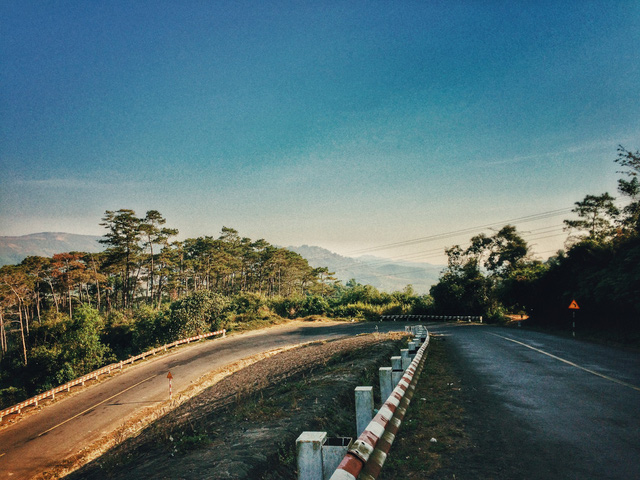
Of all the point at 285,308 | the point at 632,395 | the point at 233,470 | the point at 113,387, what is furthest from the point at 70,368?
the point at 632,395

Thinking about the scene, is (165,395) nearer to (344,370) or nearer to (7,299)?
(344,370)

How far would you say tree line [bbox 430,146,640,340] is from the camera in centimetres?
1916

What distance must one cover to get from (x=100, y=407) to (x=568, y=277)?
1313 inches

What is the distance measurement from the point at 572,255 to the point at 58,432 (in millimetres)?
34731

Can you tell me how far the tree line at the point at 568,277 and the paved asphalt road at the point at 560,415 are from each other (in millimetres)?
10198

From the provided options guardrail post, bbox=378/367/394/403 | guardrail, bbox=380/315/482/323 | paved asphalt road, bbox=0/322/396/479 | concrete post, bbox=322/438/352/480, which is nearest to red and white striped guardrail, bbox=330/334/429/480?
concrete post, bbox=322/438/352/480

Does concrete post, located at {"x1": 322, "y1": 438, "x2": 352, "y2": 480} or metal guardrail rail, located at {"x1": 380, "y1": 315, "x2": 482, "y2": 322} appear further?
metal guardrail rail, located at {"x1": 380, "y1": 315, "x2": 482, "y2": 322}

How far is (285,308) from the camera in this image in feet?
189

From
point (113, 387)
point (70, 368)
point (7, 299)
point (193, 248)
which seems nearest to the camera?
point (113, 387)

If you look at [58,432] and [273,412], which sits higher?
[273,412]

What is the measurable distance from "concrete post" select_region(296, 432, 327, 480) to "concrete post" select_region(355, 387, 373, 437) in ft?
4.80

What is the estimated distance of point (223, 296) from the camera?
4838cm

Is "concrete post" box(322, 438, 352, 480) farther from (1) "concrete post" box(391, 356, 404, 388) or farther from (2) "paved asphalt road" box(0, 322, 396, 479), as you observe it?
(2) "paved asphalt road" box(0, 322, 396, 479)

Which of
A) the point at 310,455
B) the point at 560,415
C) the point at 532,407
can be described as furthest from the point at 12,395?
the point at 560,415
